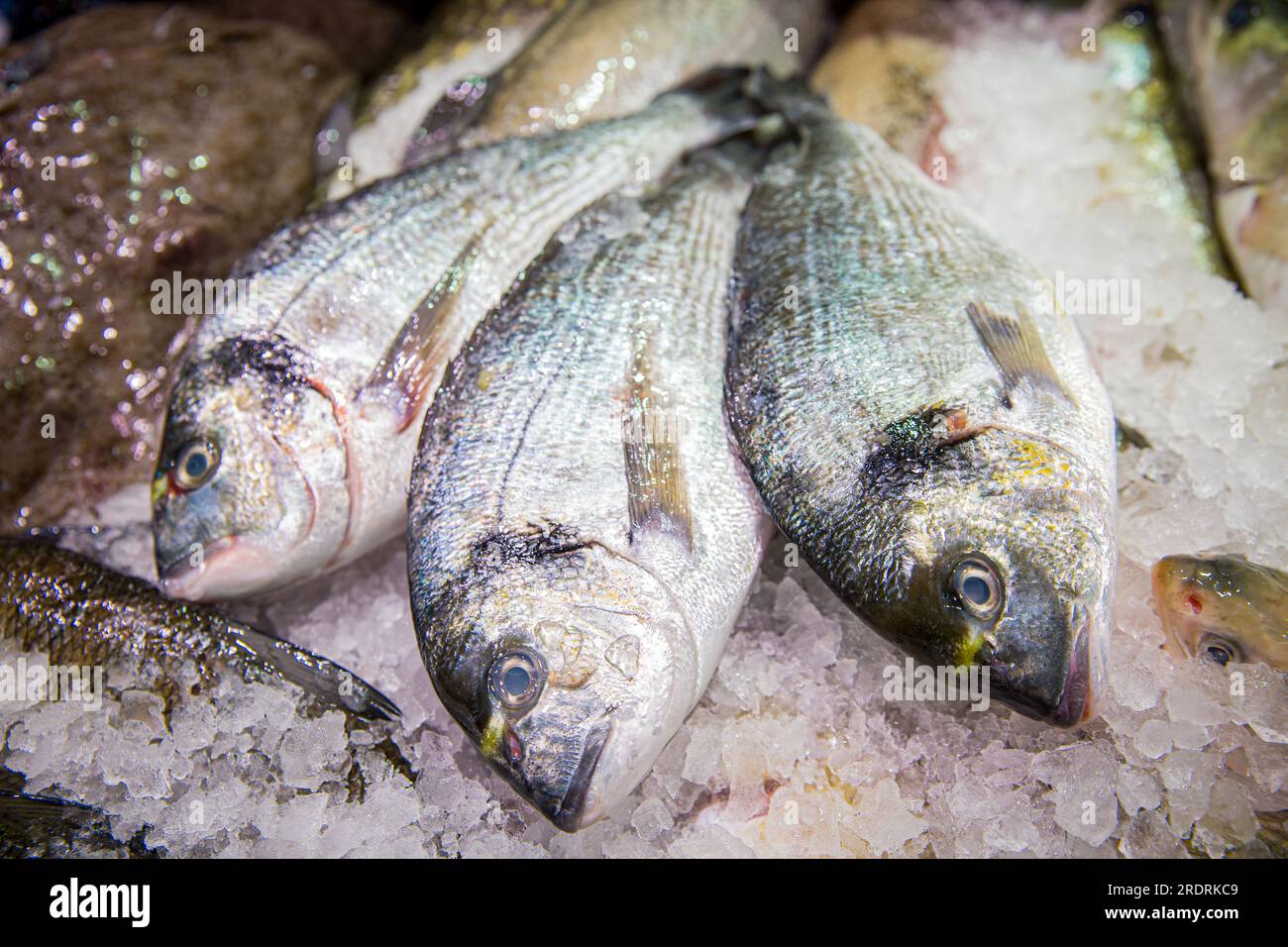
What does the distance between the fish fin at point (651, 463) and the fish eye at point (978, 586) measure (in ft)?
1.92

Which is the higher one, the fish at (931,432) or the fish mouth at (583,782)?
the fish at (931,432)

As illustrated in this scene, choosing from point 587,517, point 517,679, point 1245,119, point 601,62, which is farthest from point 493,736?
point 1245,119

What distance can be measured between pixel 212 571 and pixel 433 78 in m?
2.23

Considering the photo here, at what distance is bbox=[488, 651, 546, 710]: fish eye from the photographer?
1.66 metres

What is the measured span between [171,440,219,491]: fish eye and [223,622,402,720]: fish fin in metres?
0.43

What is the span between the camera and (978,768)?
182 centimetres

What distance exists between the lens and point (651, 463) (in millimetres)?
1914

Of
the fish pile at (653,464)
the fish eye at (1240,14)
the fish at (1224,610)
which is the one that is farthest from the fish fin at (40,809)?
the fish eye at (1240,14)

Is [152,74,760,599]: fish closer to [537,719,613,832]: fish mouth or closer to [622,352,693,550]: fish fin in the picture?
[622,352,693,550]: fish fin

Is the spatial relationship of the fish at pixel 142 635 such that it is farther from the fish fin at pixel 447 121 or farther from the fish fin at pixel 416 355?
the fish fin at pixel 447 121

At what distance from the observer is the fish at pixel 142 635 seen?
2062mm

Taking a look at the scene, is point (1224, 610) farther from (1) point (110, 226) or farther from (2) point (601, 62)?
(1) point (110, 226)

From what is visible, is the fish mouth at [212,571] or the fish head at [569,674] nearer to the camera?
the fish head at [569,674]
